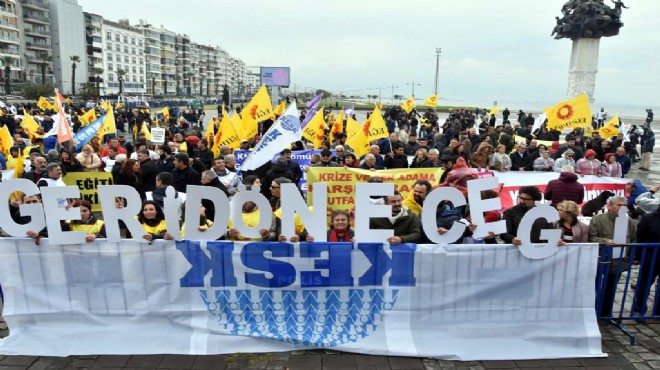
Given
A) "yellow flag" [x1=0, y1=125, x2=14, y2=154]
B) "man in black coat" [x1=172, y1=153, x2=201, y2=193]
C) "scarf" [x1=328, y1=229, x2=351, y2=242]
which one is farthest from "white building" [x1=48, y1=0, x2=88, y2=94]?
"scarf" [x1=328, y1=229, x2=351, y2=242]

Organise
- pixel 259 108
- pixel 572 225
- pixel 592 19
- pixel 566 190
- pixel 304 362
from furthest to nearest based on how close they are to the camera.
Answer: pixel 592 19
pixel 259 108
pixel 566 190
pixel 572 225
pixel 304 362

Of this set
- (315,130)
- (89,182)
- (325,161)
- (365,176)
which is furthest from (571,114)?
(89,182)

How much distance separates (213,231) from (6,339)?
2402 mm

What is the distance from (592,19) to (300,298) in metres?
34.9

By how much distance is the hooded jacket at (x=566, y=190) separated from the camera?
7.71 meters

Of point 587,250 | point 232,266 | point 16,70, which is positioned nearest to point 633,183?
point 587,250

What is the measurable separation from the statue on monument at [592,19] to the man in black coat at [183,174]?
108 ft

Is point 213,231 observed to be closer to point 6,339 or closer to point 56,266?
point 56,266

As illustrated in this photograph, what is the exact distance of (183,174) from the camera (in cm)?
830

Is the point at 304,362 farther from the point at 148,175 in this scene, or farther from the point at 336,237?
the point at 148,175

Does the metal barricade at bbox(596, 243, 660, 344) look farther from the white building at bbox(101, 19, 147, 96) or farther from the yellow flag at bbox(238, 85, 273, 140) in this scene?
the white building at bbox(101, 19, 147, 96)

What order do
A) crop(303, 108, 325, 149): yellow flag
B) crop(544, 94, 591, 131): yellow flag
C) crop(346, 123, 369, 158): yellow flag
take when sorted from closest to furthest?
crop(346, 123, 369, 158): yellow flag
crop(303, 108, 325, 149): yellow flag
crop(544, 94, 591, 131): yellow flag

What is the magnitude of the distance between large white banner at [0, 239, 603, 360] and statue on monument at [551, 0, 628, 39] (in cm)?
3338

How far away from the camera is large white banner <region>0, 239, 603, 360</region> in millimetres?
5055
